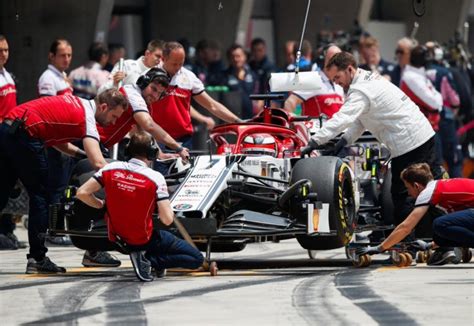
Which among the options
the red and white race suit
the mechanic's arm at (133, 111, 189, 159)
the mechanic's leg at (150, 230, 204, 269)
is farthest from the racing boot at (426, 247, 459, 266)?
the red and white race suit

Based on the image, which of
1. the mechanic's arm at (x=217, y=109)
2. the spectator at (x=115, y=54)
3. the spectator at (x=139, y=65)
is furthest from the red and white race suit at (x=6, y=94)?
the spectator at (x=115, y=54)

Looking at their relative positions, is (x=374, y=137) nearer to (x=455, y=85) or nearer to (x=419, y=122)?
(x=419, y=122)

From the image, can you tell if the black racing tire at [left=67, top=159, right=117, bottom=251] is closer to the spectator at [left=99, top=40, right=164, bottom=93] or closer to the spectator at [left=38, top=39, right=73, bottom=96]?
the spectator at [left=99, top=40, right=164, bottom=93]

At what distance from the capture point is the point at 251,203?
13102mm

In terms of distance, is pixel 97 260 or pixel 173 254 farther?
pixel 97 260

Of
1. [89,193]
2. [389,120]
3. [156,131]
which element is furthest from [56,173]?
[89,193]

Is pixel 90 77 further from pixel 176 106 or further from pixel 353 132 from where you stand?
pixel 353 132

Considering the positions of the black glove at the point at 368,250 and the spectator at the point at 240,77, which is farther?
the spectator at the point at 240,77

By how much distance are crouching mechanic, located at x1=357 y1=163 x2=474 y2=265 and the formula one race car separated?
0.49 metres

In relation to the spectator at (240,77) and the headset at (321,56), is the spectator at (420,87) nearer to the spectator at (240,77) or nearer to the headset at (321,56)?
the headset at (321,56)

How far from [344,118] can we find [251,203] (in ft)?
3.39

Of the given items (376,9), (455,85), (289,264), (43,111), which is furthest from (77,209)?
(376,9)

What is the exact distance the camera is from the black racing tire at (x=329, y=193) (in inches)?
488

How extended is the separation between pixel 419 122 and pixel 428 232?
3.03 feet
